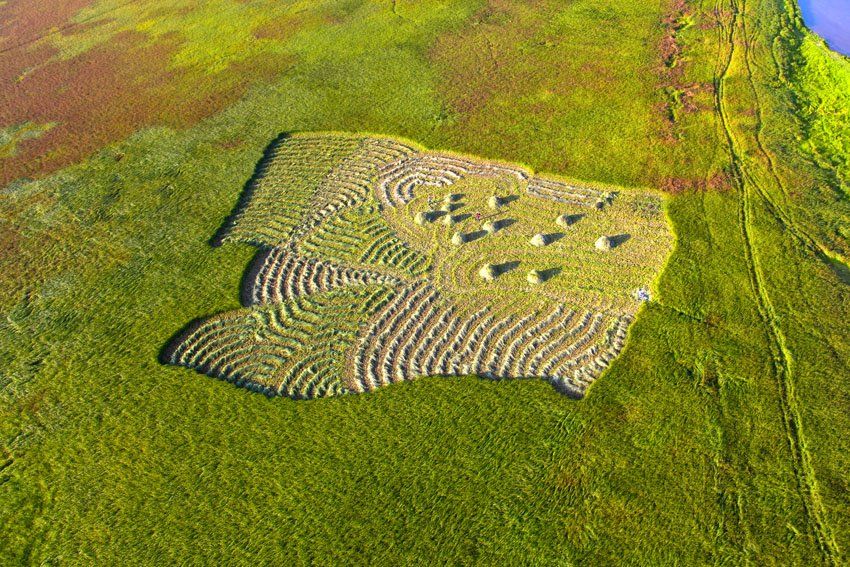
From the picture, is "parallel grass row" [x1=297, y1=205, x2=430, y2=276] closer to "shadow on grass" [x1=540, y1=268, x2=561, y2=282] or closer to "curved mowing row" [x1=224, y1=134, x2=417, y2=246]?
"curved mowing row" [x1=224, y1=134, x2=417, y2=246]

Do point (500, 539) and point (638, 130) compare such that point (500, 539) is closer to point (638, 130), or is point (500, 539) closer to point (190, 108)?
point (638, 130)

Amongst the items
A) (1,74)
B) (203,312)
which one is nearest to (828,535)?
(203,312)

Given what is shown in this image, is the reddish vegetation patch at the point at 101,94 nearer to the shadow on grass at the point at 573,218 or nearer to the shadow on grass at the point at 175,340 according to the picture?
the shadow on grass at the point at 175,340

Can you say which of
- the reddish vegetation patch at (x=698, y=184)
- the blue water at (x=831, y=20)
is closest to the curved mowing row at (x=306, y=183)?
the reddish vegetation patch at (x=698, y=184)

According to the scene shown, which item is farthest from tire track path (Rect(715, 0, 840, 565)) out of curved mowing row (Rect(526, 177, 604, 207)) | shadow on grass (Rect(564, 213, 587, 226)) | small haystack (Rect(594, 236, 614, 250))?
shadow on grass (Rect(564, 213, 587, 226))

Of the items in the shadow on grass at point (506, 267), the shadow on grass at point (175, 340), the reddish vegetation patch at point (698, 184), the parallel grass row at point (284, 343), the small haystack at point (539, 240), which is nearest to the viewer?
the parallel grass row at point (284, 343)

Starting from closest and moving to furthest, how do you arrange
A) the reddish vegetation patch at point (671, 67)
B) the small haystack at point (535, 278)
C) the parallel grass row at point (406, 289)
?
the parallel grass row at point (406, 289), the small haystack at point (535, 278), the reddish vegetation patch at point (671, 67)
